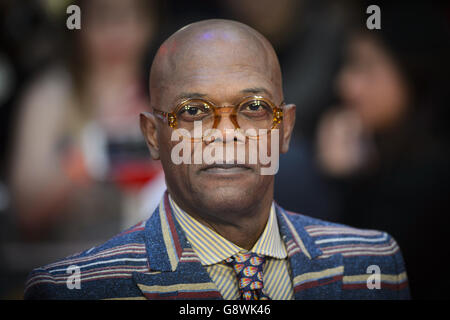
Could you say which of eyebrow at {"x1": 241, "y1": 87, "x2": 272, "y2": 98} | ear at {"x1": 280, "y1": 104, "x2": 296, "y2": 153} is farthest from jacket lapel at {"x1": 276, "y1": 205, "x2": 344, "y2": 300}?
eyebrow at {"x1": 241, "y1": 87, "x2": 272, "y2": 98}

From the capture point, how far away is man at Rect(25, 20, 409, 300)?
1.84 meters

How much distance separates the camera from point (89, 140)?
339cm

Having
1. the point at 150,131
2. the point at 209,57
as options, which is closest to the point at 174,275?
the point at 150,131

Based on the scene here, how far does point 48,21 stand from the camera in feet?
12.1

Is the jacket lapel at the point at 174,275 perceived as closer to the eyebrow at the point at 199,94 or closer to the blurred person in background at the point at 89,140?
the eyebrow at the point at 199,94

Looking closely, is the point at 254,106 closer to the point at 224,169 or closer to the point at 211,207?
the point at 224,169

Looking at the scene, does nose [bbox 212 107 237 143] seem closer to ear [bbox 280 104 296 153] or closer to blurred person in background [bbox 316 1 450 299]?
ear [bbox 280 104 296 153]

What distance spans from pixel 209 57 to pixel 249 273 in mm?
724

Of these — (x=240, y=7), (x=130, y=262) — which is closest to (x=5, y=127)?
(x=240, y=7)

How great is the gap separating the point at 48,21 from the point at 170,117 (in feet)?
7.07

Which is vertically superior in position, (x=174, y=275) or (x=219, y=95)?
(x=219, y=95)

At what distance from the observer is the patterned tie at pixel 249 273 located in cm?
195

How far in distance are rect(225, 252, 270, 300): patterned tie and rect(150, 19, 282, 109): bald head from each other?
22.0 inches

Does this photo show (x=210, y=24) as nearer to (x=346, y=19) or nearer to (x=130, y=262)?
(x=130, y=262)
